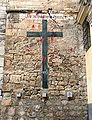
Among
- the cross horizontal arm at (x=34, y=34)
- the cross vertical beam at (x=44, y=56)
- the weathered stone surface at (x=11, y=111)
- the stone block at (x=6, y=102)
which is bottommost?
the weathered stone surface at (x=11, y=111)

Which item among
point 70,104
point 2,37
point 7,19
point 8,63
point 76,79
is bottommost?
point 70,104

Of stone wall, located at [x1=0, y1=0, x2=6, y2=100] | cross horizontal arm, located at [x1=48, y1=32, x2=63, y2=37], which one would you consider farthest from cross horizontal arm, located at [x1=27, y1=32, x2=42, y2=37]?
stone wall, located at [x1=0, y1=0, x2=6, y2=100]

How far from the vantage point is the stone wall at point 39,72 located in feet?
16.4

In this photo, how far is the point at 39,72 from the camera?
17.1ft

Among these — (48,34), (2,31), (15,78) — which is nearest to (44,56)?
(48,34)

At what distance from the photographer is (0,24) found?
5.49 meters

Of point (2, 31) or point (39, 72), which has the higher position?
point (2, 31)

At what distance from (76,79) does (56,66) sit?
0.50 meters

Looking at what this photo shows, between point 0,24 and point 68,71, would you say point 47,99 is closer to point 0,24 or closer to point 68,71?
point 68,71

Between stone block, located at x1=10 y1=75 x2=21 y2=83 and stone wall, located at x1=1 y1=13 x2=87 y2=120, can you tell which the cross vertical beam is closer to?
stone wall, located at x1=1 y1=13 x2=87 y2=120

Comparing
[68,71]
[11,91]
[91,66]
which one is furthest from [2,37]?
[91,66]

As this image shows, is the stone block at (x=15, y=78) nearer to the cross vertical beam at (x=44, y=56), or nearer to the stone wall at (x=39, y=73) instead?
the stone wall at (x=39, y=73)

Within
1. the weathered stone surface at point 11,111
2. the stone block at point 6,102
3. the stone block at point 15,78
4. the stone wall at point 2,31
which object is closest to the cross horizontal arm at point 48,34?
the stone wall at point 2,31

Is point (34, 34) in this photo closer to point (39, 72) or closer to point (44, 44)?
point (44, 44)
